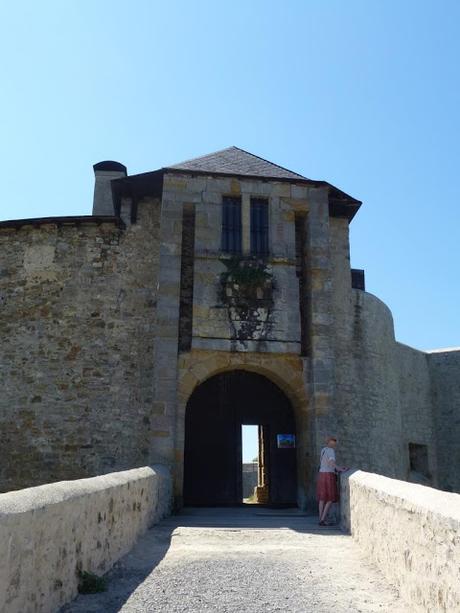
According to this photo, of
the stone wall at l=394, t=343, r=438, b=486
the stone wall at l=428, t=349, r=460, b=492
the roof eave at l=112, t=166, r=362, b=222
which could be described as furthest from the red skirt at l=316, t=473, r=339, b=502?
the stone wall at l=428, t=349, r=460, b=492

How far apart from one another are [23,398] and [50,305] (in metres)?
1.82

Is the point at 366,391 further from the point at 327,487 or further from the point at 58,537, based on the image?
the point at 58,537

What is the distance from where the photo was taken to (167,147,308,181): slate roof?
37.7 ft

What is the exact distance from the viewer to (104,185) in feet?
51.1

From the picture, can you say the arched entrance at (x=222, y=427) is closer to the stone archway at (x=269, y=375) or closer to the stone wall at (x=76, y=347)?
the stone archway at (x=269, y=375)

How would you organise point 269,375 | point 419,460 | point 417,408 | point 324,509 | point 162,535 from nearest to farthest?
point 162,535 → point 324,509 → point 269,375 → point 419,460 → point 417,408

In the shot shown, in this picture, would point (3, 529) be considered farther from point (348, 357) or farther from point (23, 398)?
point (348, 357)

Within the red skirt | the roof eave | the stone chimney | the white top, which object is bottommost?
the red skirt

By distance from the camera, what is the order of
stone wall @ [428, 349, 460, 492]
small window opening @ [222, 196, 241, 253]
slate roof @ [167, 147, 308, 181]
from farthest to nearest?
1. stone wall @ [428, 349, 460, 492]
2. slate roof @ [167, 147, 308, 181]
3. small window opening @ [222, 196, 241, 253]

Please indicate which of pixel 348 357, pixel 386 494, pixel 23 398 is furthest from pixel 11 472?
pixel 386 494

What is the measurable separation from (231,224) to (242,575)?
7.37 m

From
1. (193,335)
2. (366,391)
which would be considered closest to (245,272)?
(193,335)

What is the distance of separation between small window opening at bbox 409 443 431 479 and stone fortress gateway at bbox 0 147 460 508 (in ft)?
Answer: 14.7

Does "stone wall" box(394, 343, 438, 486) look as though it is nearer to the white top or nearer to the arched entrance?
the arched entrance
